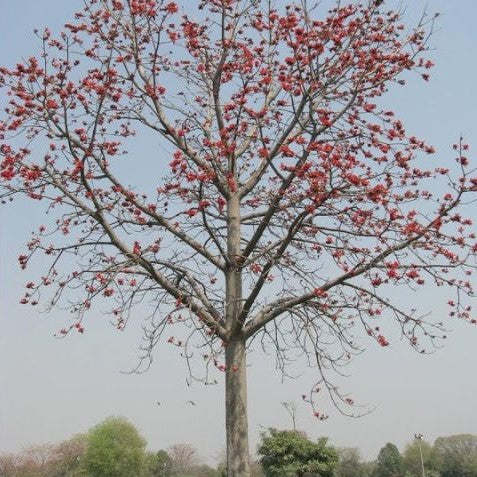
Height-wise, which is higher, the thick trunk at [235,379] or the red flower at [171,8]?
the red flower at [171,8]

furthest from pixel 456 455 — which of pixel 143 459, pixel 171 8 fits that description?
pixel 171 8

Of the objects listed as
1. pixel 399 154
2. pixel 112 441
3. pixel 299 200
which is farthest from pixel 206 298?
pixel 112 441

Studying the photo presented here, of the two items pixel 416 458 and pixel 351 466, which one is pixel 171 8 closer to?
pixel 351 466

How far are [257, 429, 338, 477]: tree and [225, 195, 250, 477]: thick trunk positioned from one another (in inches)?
900

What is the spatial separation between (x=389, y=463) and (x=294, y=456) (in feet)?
142

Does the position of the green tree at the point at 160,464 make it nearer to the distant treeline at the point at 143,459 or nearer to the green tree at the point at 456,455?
the distant treeline at the point at 143,459

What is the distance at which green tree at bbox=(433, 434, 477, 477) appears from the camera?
62.8m

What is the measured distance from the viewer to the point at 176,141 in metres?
7.77

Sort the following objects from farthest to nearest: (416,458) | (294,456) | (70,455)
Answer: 1. (416,458)
2. (70,455)
3. (294,456)

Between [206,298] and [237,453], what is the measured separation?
192 centimetres

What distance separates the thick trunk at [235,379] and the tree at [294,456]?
2286 centimetres

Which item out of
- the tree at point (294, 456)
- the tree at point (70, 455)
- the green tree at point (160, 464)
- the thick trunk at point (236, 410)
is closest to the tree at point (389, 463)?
the green tree at point (160, 464)

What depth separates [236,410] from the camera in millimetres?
6918

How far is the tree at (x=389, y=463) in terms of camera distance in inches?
2603
